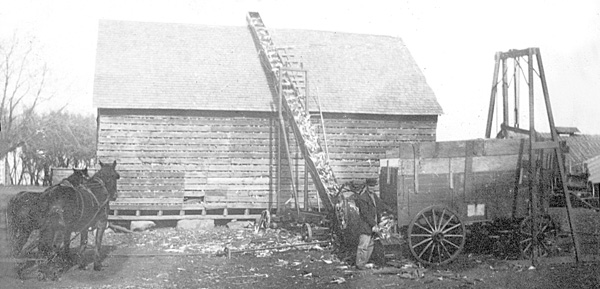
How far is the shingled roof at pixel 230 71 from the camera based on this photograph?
17.6 metres

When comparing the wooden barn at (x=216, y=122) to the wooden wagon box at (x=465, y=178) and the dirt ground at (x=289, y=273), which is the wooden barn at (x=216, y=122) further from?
the wooden wagon box at (x=465, y=178)

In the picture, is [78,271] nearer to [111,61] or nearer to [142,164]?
[142,164]

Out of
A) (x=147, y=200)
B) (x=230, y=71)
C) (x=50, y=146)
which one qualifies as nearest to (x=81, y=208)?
(x=147, y=200)

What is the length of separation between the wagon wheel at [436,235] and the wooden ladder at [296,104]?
132 inches

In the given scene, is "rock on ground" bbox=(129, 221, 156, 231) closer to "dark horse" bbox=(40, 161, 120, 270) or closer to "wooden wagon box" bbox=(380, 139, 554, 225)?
"dark horse" bbox=(40, 161, 120, 270)

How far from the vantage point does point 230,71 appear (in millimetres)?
19062

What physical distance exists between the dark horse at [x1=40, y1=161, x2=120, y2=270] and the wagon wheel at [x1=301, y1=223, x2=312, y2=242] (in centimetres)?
488

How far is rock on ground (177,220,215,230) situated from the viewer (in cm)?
1723

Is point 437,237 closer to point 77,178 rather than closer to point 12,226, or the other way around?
point 77,178

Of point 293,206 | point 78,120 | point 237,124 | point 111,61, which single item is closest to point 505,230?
point 293,206

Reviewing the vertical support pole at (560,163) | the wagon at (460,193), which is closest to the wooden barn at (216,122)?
the wagon at (460,193)

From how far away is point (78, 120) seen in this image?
51.6 m

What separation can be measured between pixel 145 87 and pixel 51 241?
976 centimetres

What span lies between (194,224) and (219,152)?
258cm
